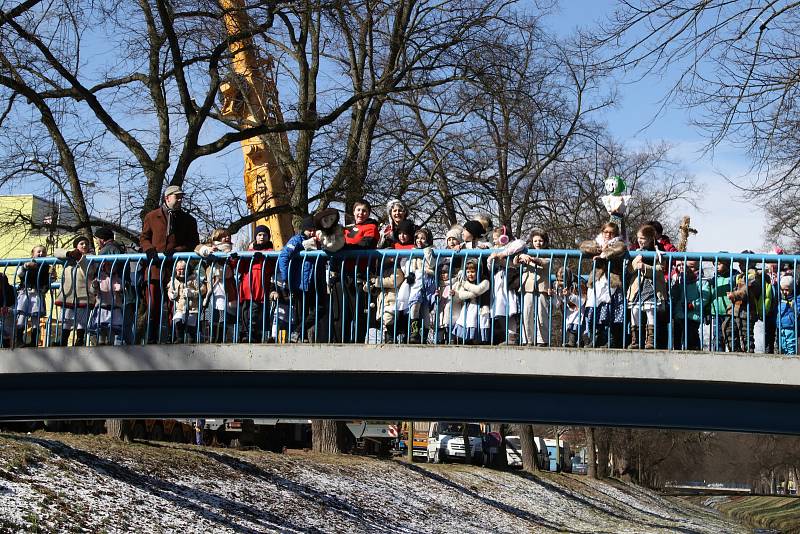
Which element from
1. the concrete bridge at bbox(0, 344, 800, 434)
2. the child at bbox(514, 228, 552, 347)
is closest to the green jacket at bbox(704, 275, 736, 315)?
the concrete bridge at bbox(0, 344, 800, 434)

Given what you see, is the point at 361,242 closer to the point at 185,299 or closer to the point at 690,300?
the point at 185,299

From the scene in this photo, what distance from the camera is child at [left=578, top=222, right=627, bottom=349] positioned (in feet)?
39.3

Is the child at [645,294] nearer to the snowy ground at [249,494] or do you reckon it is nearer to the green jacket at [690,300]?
the green jacket at [690,300]

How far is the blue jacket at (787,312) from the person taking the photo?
11.9m

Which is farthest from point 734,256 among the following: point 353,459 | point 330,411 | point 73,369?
point 353,459

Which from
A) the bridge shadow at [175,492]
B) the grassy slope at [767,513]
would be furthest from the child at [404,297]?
the grassy slope at [767,513]

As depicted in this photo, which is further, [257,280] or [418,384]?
[257,280]

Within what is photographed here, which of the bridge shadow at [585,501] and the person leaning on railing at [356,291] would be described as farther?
the bridge shadow at [585,501]

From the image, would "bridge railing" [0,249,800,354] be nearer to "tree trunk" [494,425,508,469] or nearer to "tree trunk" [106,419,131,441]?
"tree trunk" [106,419,131,441]

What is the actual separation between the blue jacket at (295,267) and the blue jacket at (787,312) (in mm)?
4636

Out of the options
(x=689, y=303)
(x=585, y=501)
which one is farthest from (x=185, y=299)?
(x=585, y=501)

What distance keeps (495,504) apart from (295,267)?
1707 cm

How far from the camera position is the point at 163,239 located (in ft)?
44.4

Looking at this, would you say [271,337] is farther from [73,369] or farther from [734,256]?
[734,256]
